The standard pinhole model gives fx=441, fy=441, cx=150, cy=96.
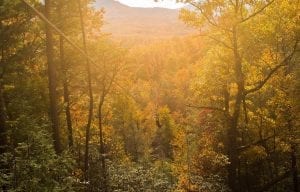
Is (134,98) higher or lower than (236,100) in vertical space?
lower

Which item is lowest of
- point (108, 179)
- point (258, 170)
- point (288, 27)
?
point (258, 170)

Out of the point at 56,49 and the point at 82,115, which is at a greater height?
the point at 56,49

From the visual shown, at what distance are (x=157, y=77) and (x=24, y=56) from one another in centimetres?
9657

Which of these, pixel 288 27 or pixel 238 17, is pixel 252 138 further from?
pixel 238 17

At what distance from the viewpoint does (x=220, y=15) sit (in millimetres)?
17031

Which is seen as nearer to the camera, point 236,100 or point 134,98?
point 236,100

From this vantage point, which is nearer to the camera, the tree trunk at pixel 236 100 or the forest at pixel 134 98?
the forest at pixel 134 98

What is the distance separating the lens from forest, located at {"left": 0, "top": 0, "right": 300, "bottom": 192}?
16.6m

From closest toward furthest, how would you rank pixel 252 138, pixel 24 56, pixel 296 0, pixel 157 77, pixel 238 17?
pixel 238 17, pixel 296 0, pixel 24 56, pixel 252 138, pixel 157 77

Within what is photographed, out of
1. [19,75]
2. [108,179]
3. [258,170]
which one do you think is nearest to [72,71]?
[19,75]

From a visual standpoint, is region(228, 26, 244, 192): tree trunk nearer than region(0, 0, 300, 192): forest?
No

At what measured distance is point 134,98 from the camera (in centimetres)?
2211

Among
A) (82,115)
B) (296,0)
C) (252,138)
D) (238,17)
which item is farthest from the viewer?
(82,115)

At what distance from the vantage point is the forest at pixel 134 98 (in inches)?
654
